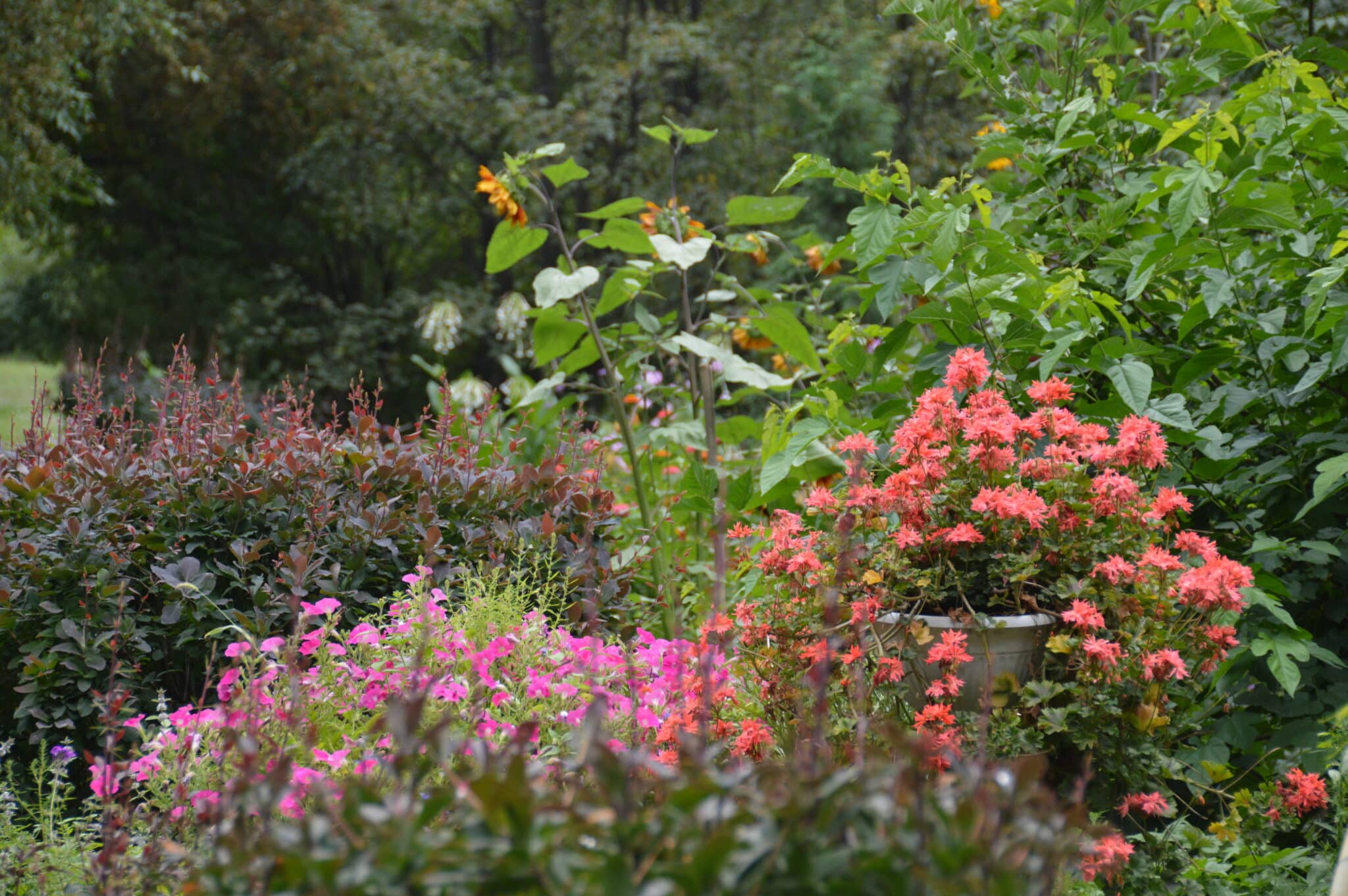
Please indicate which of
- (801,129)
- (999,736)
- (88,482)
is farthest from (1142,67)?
(801,129)

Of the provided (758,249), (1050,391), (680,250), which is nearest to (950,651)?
(1050,391)

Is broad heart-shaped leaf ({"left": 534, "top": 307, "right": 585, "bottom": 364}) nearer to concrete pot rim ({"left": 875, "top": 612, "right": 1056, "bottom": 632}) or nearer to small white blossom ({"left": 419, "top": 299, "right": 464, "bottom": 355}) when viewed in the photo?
concrete pot rim ({"left": 875, "top": 612, "right": 1056, "bottom": 632})

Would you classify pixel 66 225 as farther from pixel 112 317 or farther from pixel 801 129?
pixel 801 129

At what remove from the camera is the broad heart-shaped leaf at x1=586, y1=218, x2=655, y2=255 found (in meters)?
3.19

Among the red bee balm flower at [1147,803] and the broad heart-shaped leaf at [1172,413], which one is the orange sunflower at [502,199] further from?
the red bee balm flower at [1147,803]

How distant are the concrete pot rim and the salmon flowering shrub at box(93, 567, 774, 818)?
315 millimetres

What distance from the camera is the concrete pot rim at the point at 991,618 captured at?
1.77 m

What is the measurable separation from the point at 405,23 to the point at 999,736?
12.5 meters

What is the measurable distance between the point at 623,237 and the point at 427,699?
2019 millimetres

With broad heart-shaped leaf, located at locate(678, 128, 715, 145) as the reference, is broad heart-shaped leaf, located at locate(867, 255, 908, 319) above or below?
below

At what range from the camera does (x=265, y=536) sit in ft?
8.22

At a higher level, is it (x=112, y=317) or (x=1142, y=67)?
(x=1142, y=67)

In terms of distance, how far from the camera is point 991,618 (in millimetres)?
1777

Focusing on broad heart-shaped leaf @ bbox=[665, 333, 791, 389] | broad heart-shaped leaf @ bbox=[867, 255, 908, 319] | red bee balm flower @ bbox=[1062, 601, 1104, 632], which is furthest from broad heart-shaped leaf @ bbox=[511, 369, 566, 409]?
red bee balm flower @ bbox=[1062, 601, 1104, 632]
